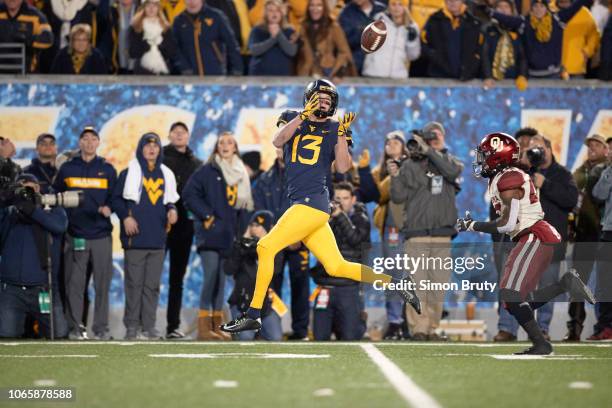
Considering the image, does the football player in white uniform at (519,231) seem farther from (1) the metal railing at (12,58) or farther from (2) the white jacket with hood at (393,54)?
(1) the metal railing at (12,58)

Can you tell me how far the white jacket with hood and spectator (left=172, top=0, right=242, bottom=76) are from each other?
1.58 m

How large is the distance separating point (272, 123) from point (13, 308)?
393 centimetres

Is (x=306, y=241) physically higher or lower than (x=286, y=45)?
lower

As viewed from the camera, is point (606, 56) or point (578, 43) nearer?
point (606, 56)

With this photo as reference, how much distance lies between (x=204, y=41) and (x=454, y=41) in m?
2.92

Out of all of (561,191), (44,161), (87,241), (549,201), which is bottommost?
(87,241)

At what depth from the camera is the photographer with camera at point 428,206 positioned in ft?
38.6

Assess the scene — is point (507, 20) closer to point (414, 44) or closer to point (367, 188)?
point (414, 44)

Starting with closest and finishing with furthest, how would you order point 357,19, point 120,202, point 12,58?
point 120,202 < point 12,58 < point 357,19

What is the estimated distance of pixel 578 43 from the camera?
14211 millimetres

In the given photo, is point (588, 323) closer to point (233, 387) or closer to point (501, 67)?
point (501, 67)

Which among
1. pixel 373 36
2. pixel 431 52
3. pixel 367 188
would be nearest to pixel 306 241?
pixel 373 36

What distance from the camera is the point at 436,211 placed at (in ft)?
38.9

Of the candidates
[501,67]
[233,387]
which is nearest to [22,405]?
[233,387]
